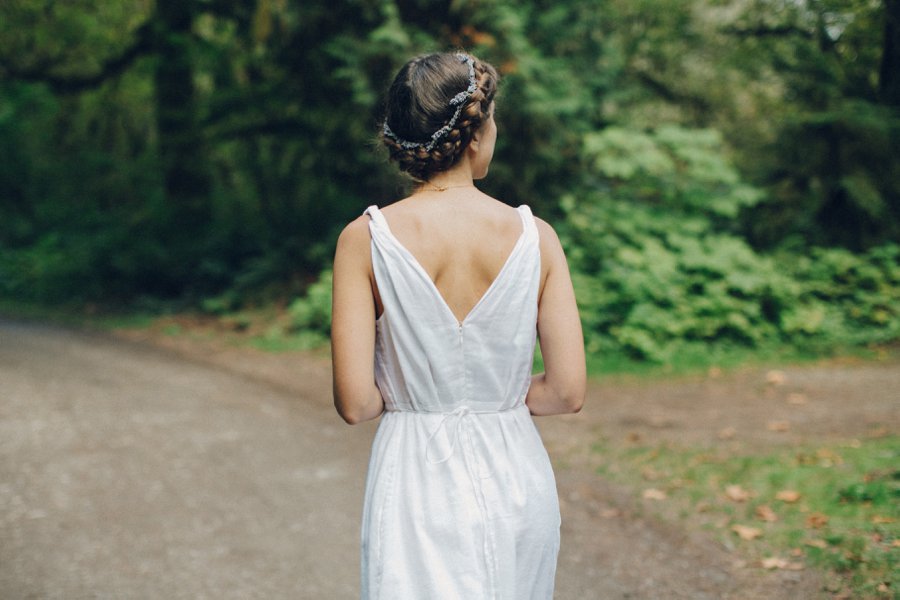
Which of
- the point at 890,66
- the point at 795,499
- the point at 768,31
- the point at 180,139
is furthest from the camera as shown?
the point at 180,139

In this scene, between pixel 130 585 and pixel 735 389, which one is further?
→ pixel 735 389

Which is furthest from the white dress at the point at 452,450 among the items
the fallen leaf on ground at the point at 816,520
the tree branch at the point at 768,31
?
the tree branch at the point at 768,31

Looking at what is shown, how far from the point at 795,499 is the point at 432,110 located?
4232mm

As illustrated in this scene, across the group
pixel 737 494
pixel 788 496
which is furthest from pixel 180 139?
pixel 788 496

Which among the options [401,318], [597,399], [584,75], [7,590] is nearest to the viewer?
[401,318]

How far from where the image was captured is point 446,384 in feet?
6.75

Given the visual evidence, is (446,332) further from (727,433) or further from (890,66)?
(890,66)

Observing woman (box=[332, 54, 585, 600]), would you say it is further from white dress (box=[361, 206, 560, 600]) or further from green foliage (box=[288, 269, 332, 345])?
green foliage (box=[288, 269, 332, 345])

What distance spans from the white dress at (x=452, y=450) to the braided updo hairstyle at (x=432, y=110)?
0.17m

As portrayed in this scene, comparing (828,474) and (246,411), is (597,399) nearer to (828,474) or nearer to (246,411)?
(828,474)

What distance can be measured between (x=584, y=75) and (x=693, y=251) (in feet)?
8.82

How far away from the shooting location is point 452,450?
6.75 feet

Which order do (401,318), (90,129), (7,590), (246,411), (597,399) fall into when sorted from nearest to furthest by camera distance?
1. (401,318)
2. (7,590)
3. (246,411)
4. (597,399)
5. (90,129)

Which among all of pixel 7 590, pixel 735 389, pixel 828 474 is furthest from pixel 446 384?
pixel 735 389
